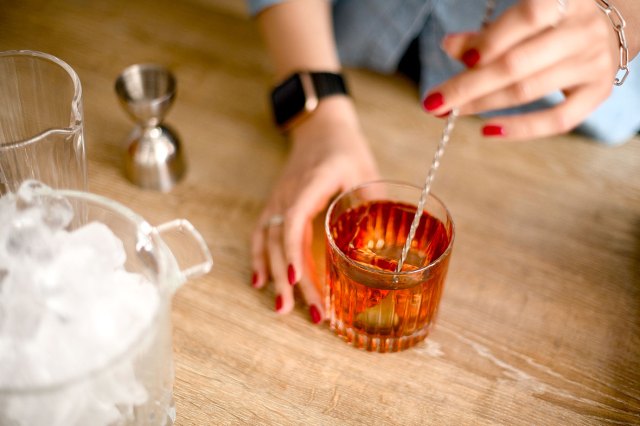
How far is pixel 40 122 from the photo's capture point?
781 millimetres

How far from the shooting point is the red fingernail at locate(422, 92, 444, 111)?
0.77 meters

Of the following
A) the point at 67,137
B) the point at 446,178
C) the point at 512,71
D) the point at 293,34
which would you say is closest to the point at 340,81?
the point at 293,34

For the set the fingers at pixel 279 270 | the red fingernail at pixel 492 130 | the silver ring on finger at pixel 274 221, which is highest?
the red fingernail at pixel 492 130

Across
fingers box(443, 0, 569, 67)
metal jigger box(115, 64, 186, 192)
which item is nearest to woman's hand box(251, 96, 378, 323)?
metal jigger box(115, 64, 186, 192)

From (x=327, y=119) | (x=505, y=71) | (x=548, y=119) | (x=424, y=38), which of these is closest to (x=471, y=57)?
(x=505, y=71)

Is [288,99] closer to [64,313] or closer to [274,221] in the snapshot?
[274,221]

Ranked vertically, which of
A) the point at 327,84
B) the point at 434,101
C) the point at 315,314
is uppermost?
the point at 434,101

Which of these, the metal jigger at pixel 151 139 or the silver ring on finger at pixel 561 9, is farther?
the metal jigger at pixel 151 139

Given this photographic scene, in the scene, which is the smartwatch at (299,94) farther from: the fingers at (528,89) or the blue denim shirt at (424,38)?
the fingers at (528,89)

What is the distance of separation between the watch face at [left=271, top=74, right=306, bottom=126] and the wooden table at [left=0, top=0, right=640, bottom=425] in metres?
0.04

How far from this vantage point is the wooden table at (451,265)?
75cm

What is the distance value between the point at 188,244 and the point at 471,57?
1.26 feet

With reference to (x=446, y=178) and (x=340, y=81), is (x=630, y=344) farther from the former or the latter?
(x=340, y=81)

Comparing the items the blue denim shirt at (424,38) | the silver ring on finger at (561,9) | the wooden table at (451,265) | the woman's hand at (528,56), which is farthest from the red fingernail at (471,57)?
the blue denim shirt at (424,38)
